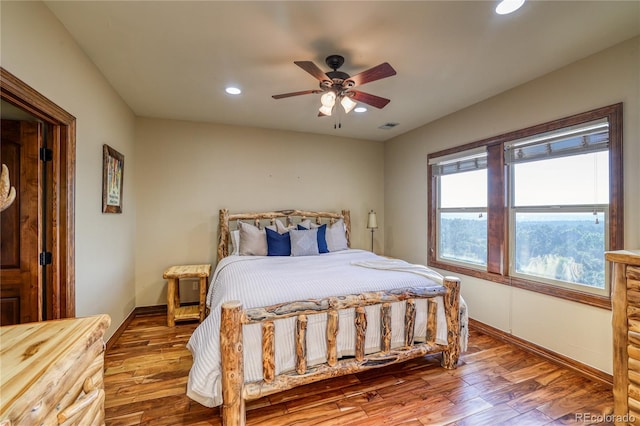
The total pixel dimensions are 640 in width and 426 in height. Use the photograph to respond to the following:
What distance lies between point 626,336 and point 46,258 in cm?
387

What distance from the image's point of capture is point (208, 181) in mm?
4000

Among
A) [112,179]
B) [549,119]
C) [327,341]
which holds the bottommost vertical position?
[327,341]

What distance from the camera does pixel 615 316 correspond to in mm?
1803

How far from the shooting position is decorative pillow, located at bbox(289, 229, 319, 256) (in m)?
3.65

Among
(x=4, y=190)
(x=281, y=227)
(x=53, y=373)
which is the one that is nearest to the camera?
(x=53, y=373)

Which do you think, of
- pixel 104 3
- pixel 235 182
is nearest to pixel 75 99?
pixel 104 3

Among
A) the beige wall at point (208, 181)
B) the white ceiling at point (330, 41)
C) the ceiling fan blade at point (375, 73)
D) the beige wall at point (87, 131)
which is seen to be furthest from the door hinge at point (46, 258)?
the ceiling fan blade at point (375, 73)

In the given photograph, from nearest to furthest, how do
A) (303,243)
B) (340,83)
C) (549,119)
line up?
(340,83) → (549,119) → (303,243)

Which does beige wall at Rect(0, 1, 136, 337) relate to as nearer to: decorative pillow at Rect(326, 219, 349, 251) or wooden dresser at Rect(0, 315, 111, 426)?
wooden dresser at Rect(0, 315, 111, 426)

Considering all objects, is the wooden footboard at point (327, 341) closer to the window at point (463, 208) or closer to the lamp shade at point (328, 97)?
the window at point (463, 208)

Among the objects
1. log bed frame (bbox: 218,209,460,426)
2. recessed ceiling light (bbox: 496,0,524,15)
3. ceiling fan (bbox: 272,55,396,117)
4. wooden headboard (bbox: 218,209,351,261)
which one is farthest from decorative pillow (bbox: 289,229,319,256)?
recessed ceiling light (bbox: 496,0,524,15)

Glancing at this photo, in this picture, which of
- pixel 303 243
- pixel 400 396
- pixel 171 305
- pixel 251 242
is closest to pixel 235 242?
pixel 251 242

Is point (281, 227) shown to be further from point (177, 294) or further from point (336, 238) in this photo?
point (177, 294)

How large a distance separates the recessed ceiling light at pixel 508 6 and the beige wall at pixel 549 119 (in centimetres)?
115
